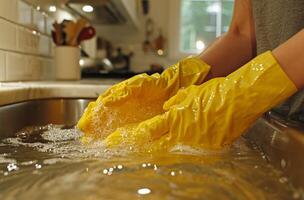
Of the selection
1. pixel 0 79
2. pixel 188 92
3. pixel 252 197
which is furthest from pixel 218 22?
pixel 252 197

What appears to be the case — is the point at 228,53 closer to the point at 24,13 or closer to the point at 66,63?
the point at 24,13

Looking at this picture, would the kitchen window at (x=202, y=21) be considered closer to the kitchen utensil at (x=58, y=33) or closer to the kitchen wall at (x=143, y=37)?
the kitchen wall at (x=143, y=37)

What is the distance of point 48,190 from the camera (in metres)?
0.42

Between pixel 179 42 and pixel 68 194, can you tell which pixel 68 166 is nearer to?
pixel 68 194

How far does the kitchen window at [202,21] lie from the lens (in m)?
3.74

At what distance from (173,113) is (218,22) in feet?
10.6

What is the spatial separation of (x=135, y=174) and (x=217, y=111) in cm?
20

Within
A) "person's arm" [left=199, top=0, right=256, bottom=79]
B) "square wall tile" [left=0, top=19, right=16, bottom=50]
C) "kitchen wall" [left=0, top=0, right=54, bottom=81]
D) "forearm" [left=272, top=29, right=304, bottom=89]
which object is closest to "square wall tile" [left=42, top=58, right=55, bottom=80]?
"kitchen wall" [left=0, top=0, right=54, bottom=81]

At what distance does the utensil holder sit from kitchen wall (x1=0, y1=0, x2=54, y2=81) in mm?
56

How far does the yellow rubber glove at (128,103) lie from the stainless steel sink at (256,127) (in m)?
0.17

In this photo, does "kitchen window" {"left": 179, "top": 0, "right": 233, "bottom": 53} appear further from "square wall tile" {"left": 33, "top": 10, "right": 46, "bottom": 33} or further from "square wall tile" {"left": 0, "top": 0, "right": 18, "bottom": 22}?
"square wall tile" {"left": 0, "top": 0, "right": 18, "bottom": 22}

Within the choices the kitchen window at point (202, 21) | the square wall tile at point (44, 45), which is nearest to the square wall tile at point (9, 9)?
the square wall tile at point (44, 45)

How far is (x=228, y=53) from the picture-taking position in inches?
37.6

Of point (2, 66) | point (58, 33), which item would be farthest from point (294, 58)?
point (58, 33)
